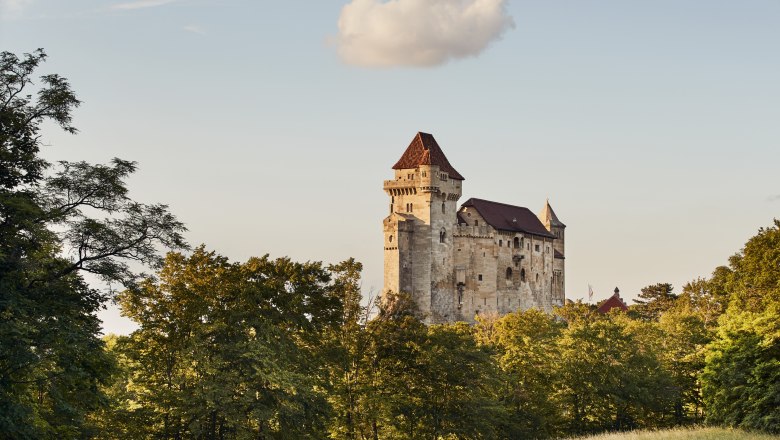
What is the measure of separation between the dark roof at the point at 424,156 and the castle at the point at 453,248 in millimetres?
149

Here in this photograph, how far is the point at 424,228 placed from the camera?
143625mm

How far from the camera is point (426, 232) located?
143m

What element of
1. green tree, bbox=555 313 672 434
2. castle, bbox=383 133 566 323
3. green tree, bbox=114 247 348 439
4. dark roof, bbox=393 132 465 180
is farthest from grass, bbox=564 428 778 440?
dark roof, bbox=393 132 465 180

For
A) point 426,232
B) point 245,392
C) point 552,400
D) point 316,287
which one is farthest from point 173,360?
point 426,232

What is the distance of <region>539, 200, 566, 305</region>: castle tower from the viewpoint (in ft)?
541

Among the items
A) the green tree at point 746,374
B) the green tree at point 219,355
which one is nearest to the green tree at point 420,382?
the green tree at point 219,355

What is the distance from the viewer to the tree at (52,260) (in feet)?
100

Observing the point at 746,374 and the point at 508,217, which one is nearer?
the point at 746,374

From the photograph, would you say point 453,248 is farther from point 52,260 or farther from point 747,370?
point 52,260

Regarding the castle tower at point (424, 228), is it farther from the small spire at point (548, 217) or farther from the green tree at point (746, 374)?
the green tree at point (746, 374)

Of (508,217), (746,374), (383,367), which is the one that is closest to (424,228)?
(508,217)

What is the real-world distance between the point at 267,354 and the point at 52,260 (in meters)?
9.71

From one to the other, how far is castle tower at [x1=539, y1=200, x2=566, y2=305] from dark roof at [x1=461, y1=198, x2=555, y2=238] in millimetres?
4501

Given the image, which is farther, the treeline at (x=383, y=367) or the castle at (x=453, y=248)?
the castle at (x=453, y=248)
